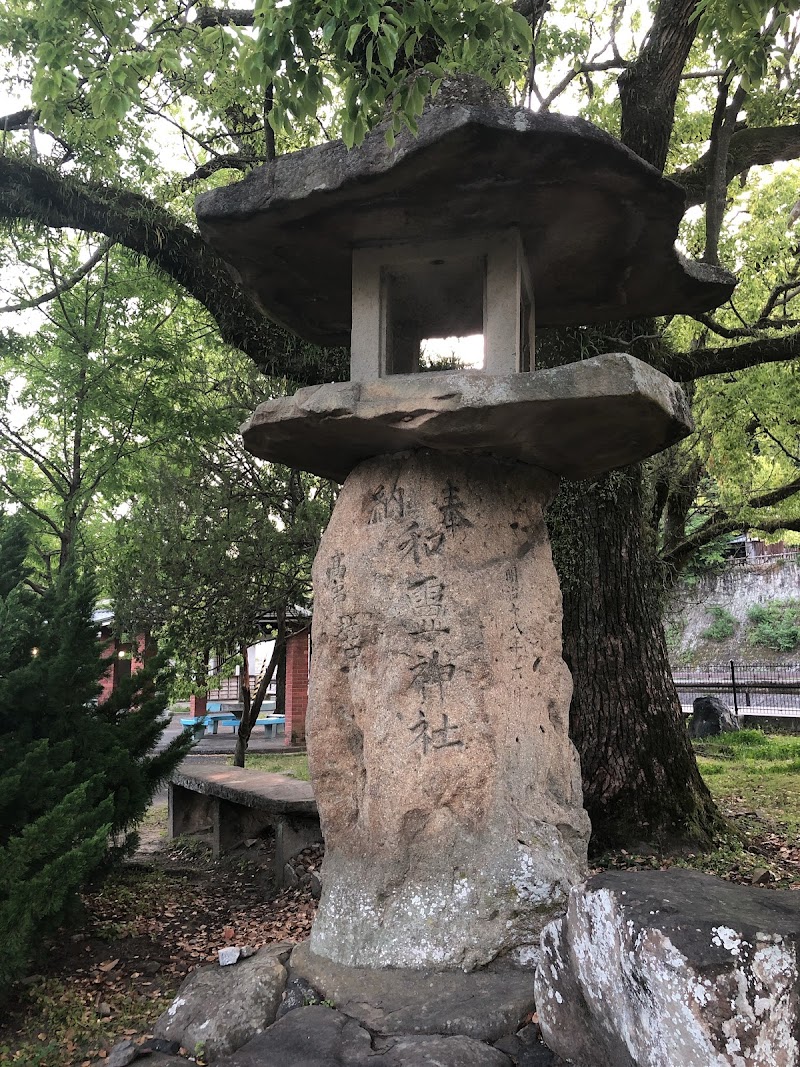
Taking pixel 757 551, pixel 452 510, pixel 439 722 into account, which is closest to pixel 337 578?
pixel 452 510

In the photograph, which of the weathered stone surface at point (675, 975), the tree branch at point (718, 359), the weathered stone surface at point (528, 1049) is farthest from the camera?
the tree branch at point (718, 359)

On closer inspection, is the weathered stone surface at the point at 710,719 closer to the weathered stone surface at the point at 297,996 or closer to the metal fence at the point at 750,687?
the metal fence at the point at 750,687

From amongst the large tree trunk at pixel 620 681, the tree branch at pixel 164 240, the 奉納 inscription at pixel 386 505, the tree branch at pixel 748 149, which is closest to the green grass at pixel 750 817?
the large tree trunk at pixel 620 681

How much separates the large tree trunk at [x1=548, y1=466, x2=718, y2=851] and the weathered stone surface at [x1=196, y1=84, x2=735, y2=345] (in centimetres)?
240

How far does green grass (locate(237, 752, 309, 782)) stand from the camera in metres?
13.2

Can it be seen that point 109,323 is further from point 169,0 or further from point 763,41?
point 763,41

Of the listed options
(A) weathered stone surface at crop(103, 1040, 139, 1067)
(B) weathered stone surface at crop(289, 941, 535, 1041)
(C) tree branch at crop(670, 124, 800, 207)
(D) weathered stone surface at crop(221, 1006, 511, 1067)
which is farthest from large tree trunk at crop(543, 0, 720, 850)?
(A) weathered stone surface at crop(103, 1040, 139, 1067)

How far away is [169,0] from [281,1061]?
7272mm

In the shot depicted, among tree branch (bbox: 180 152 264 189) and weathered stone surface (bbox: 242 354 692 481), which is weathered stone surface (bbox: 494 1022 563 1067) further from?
tree branch (bbox: 180 152 264 189)

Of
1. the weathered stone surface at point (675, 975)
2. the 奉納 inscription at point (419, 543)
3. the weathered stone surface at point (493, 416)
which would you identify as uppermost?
the weathered stone surface at point (493, 416)

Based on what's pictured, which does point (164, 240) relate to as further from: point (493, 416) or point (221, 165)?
point (493, 416)

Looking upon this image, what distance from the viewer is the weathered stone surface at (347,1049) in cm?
308

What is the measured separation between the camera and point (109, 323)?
925cm

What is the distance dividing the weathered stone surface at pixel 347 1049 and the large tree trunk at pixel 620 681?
136 inches
